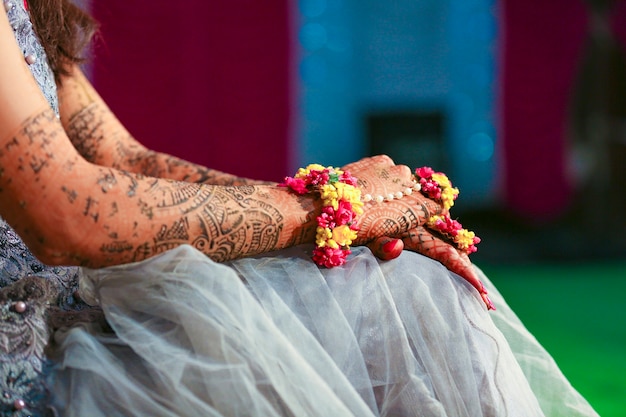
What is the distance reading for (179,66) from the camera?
491 centimetres

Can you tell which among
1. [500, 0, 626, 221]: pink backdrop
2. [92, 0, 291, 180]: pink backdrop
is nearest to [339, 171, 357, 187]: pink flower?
[92, 0, 291, 180]: pink backdrop

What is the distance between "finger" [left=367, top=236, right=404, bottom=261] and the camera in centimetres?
105

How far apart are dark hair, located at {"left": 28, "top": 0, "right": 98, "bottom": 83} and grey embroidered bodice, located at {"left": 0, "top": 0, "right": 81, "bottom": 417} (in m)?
0.15

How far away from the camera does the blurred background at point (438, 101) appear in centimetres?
465

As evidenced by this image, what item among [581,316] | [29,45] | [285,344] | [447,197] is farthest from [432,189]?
[581,316]

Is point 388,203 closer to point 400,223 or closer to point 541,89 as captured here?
point 400,223

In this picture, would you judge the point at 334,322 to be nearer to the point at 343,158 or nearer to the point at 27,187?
the point at 27,187

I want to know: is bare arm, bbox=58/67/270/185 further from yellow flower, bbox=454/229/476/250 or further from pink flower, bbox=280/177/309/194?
yellow flower, bbox=454/229/476/250

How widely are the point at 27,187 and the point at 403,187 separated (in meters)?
0.54

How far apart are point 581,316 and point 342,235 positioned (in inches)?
83.7

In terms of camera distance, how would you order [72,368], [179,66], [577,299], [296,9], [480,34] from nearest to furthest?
[72,368] < [577,299] < [179,66] < [296,9] < [480,34]

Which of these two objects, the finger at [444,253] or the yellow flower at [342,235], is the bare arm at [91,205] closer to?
the yellow flower at [342,235]

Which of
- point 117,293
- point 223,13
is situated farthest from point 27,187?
point 223,13

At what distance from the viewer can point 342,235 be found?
104 centimetres
